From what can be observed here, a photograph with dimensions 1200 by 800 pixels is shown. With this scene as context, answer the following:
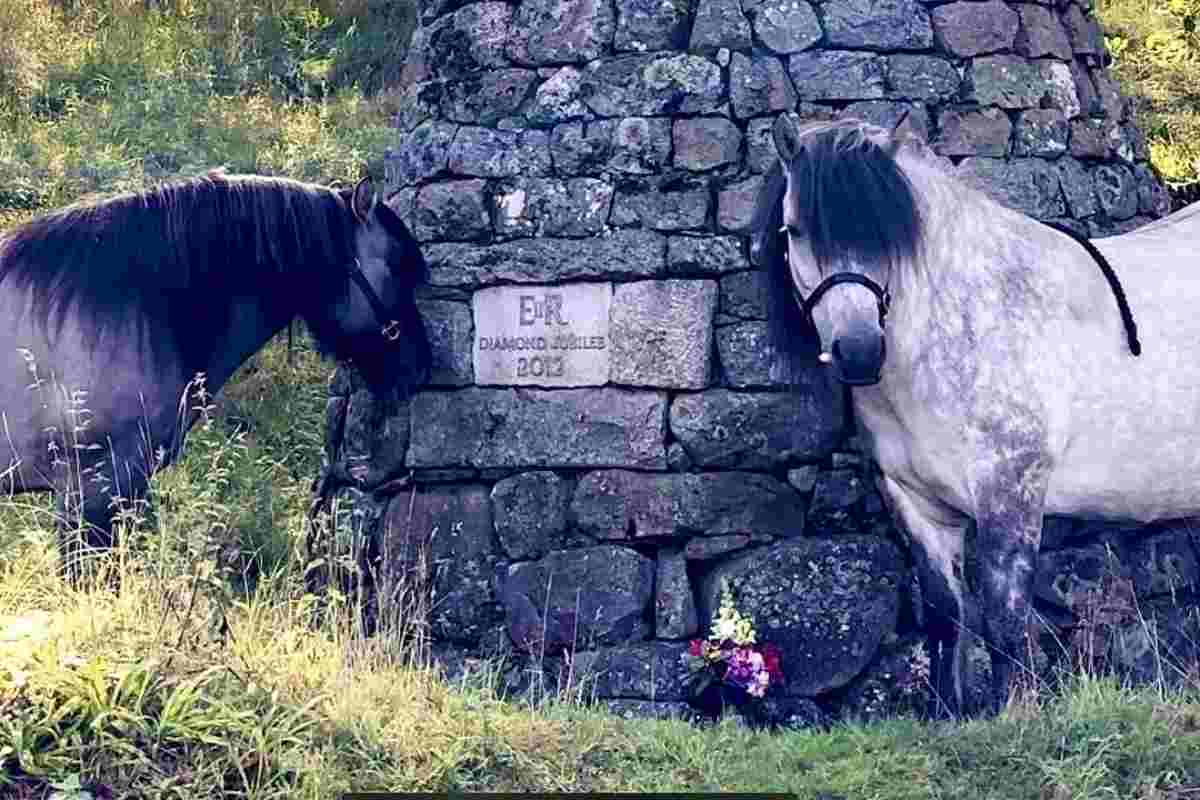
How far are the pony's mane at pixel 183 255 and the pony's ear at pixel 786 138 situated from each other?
1918mm

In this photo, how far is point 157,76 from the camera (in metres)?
14.7

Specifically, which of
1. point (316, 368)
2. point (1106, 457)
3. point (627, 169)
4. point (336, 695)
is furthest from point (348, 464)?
point (316, 368)

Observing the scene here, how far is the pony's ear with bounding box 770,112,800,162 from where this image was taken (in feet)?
19.3

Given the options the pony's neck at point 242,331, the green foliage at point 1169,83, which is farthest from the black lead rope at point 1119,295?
the green foliage at point 1169,83

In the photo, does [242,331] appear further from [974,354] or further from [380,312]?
[974,354]

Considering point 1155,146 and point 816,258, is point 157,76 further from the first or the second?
point 816,258

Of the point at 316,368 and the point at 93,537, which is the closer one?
the point at 93,537

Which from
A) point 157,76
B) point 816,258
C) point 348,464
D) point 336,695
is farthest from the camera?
point 157,76

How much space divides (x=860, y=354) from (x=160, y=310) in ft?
8.65

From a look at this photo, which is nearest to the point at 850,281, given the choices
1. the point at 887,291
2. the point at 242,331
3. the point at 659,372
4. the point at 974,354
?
the point at 887,291

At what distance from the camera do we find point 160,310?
6594 mm

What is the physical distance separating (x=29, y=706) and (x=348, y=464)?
267cm

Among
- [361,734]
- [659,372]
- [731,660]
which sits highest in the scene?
[659,372]

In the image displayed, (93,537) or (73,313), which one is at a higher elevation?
(73,313)
